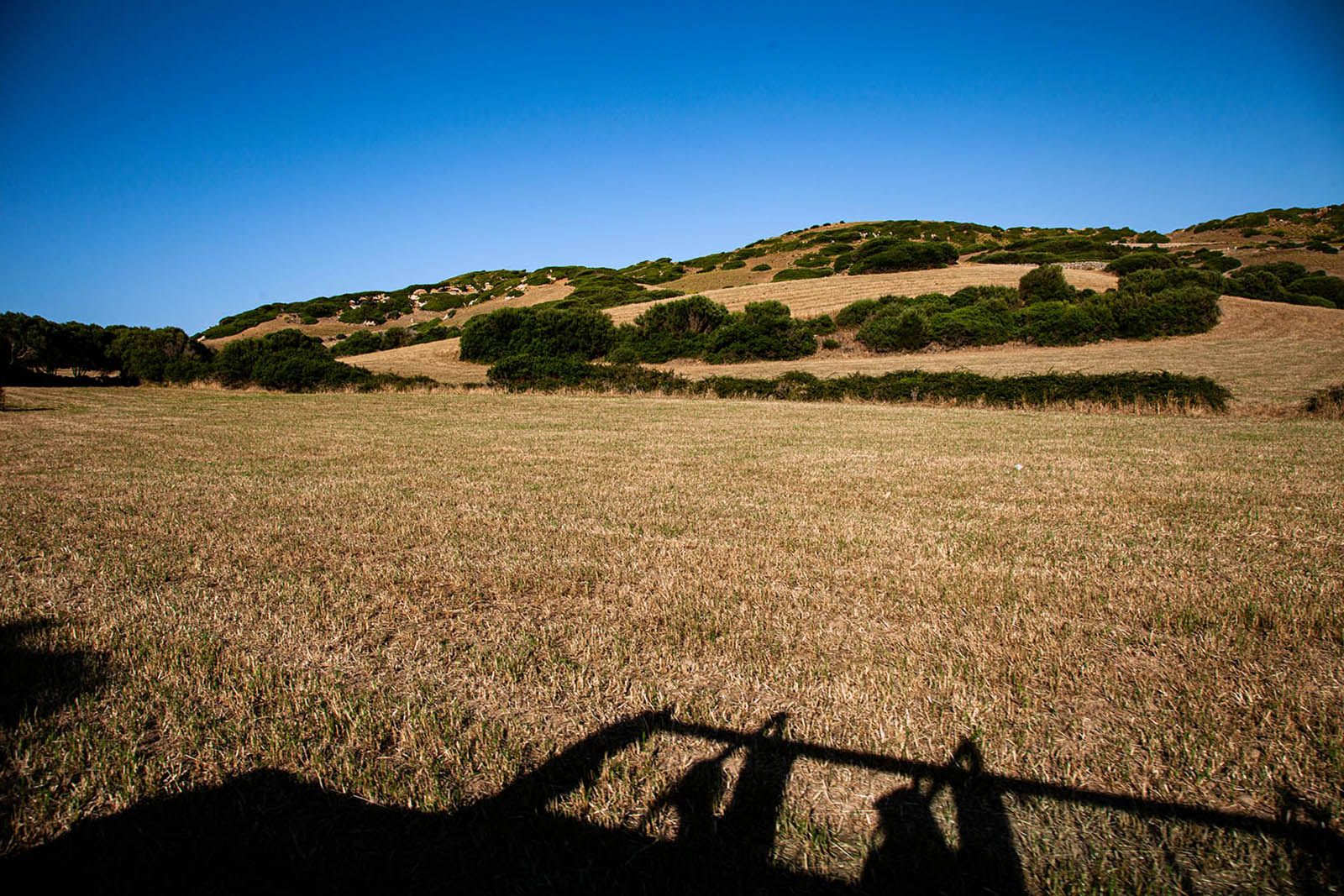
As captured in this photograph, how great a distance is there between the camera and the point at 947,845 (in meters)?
2.42

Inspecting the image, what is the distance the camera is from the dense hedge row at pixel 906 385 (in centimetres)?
1992

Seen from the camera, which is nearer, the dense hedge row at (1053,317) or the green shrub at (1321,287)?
the dense hedge row at (1053,317)

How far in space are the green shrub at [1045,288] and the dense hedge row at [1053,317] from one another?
0.10 meters

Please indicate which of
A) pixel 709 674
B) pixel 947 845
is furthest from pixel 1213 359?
pixel 947 845

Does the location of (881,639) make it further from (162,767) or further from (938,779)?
(162,767)

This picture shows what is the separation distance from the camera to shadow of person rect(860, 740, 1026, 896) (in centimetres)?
225

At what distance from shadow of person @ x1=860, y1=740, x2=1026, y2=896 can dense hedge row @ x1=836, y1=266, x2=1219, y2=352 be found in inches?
1664

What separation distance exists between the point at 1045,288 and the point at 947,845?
5342 centimetres

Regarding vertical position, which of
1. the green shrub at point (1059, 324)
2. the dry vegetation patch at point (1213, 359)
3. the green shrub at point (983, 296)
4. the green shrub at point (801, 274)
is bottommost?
the dry vegetation patch at point (1213, 359)

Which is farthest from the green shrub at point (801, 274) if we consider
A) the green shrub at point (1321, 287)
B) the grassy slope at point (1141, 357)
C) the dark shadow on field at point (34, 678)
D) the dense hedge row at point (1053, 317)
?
the dark shadow on field at point (34, 678)

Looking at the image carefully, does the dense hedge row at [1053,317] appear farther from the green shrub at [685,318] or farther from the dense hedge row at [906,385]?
the dense hedge row at [906,385]

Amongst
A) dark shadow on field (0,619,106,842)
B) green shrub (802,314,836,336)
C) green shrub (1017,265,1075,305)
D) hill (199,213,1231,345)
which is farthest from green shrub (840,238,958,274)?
Result: dark shadow on field (0,619,106,842)

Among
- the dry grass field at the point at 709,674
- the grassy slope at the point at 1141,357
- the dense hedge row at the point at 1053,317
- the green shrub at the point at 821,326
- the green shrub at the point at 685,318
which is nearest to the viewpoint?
the dry grass field at the point at 709,674

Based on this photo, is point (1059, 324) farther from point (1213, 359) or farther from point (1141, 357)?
point (1213, 359)
